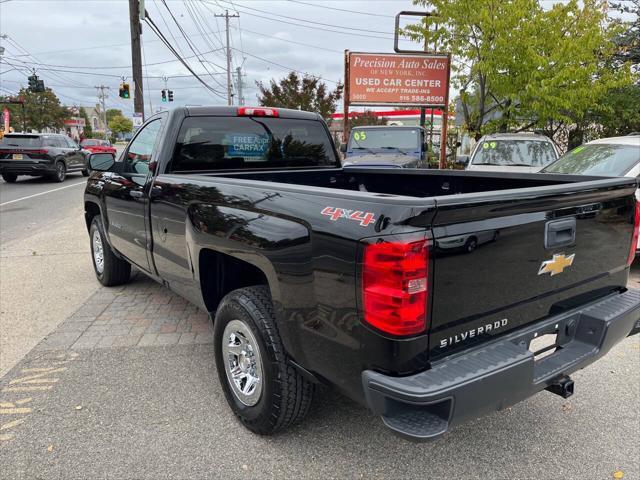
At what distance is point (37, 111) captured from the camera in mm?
57781

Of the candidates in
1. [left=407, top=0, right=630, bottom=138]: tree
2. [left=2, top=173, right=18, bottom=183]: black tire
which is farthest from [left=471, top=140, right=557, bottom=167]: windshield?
[left=2, top=173, right=18, bottom=183]: black tire

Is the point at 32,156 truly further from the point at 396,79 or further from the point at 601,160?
the point at 601,160

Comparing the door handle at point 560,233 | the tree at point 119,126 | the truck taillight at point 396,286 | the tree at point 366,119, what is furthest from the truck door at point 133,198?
the tree at point 119,126

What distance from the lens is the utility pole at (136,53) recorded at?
1811 cm

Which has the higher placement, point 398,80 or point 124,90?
point 124,90

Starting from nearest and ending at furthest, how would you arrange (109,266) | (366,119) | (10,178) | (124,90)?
(109,266), (10,178), (124,90), (366,119)

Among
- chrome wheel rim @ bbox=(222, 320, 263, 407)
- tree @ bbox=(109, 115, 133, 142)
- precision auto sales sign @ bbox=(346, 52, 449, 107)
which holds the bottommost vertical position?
chrome wheel rim @ bbox=(222, 320, 263, 407)

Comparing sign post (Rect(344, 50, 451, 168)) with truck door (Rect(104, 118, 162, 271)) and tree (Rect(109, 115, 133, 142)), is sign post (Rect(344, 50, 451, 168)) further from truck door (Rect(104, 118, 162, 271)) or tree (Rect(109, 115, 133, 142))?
tree (Rect(109, 115, 133, 142))

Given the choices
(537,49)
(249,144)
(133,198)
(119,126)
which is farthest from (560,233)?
(119,126)

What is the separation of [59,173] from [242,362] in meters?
18.1

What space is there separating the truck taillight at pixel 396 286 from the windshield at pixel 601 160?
511cm

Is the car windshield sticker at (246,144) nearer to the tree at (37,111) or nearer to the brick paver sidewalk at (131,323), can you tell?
the brick paver sidewalk at (131,323)

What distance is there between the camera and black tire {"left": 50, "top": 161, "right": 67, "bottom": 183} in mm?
17891

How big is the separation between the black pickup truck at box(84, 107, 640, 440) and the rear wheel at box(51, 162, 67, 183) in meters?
16.7
